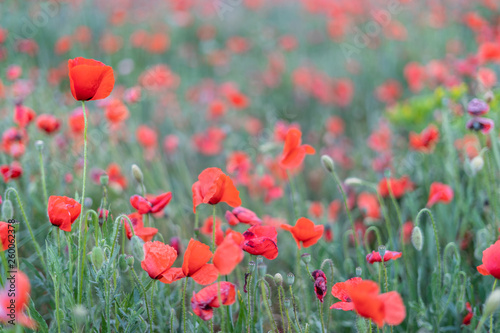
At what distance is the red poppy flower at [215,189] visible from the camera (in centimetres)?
118

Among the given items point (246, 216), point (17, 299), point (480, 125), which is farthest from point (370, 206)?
point (17, 299)

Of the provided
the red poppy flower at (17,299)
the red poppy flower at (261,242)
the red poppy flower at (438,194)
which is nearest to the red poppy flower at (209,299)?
the red poppy flower at (261,242)

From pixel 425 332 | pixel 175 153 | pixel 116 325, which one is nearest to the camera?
pixel 116 325

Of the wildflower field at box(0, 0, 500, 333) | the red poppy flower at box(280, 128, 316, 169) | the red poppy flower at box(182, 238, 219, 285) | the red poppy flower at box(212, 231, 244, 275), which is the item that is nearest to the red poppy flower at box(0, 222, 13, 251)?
the wildflower field at box(0, 0, 500, 333)

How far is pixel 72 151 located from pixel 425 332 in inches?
87.9

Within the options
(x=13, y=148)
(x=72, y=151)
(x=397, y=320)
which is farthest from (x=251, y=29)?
(x=397, y=320)

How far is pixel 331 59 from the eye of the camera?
18.8 feet

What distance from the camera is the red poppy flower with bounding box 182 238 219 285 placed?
110 cm

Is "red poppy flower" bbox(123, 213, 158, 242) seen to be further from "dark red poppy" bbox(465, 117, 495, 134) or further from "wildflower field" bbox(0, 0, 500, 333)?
"dark red poppy" bbox(465, 117, 495, 134)

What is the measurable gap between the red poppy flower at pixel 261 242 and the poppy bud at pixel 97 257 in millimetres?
358

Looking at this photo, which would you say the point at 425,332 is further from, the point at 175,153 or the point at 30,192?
the point at 175,153

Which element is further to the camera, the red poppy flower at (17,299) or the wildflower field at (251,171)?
the wildflower field at (251,171)

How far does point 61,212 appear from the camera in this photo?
3.79 ft

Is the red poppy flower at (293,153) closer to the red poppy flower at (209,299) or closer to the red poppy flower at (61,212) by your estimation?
Answer: the red poppy flower at (209,299)
